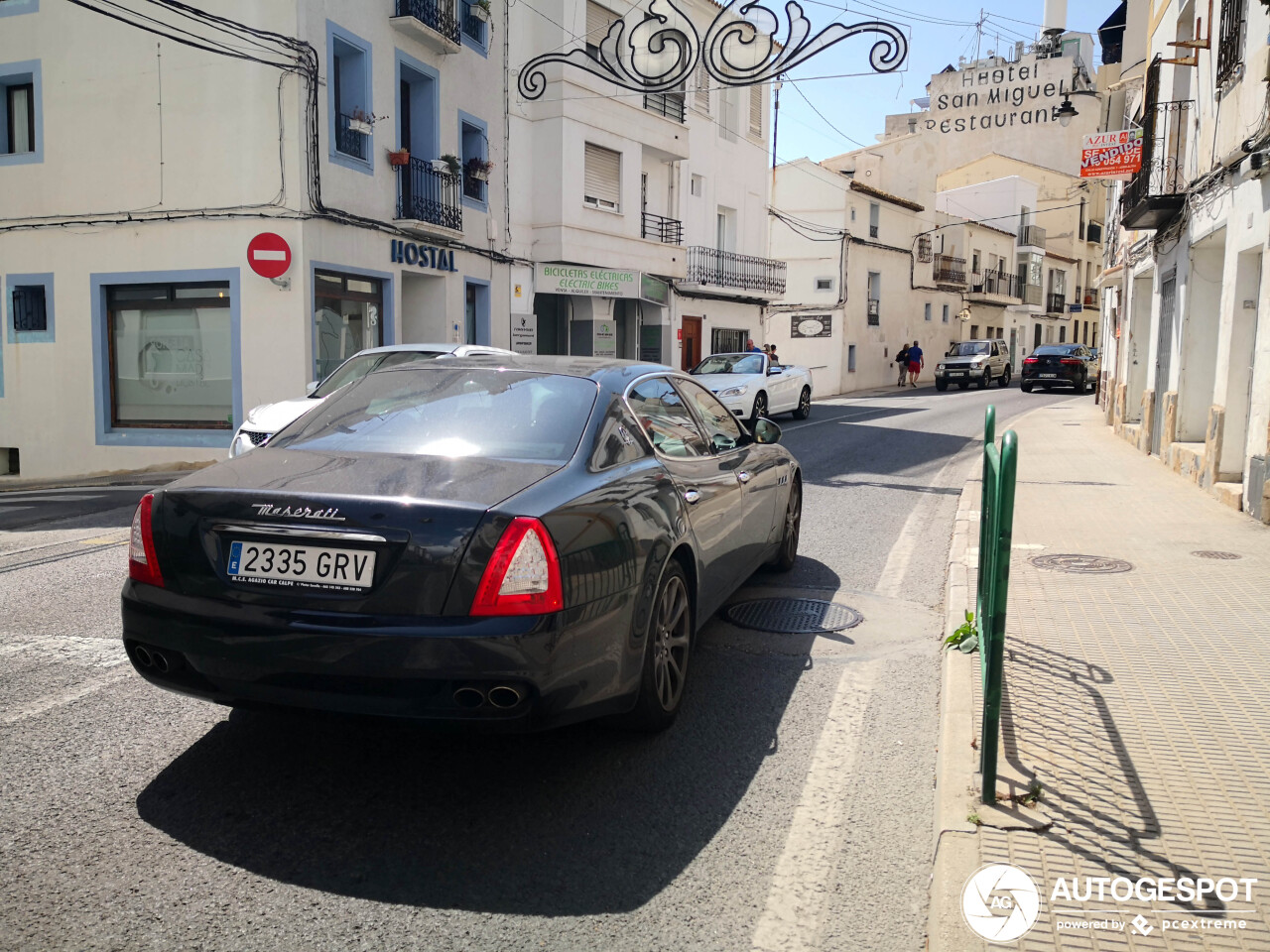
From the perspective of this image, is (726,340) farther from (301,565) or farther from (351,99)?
(301,565)

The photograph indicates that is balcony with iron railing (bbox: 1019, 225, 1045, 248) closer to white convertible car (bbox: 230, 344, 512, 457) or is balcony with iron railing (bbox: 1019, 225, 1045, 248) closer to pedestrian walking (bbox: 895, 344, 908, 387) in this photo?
pedestrian walking (bbox: 895, 344, 908, 387)

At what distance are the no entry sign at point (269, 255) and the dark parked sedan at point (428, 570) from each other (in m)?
11.5

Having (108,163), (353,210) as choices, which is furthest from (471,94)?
(108,163)

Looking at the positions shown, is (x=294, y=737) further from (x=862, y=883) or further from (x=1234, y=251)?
(x=1234, y=251)

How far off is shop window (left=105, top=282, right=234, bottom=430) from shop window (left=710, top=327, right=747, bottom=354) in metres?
17.7

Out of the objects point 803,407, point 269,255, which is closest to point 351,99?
point 269,255

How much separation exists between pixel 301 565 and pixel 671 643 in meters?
1.55

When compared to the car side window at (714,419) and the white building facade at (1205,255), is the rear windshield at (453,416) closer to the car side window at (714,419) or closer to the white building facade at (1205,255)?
the car side window at (714,419)

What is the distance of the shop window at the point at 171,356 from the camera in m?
15.8

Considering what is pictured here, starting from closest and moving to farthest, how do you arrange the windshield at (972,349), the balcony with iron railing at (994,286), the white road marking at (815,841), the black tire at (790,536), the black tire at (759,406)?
the white road marking at (815,841)
the black tire at (790,536)
the black tire at (759,406)
the windshield at (972,349)
the balcony with iron railing at (994,286)

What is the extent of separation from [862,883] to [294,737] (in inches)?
86.5

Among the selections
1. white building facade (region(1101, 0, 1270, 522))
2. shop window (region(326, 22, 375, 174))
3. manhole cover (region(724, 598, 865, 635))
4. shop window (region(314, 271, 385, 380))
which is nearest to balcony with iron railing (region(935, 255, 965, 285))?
white building facade (region(1101, 0, 1270, 522))

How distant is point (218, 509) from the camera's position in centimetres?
341

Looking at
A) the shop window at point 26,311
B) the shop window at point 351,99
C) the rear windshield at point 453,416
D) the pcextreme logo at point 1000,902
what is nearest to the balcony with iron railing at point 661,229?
the shop window at point 351,99
